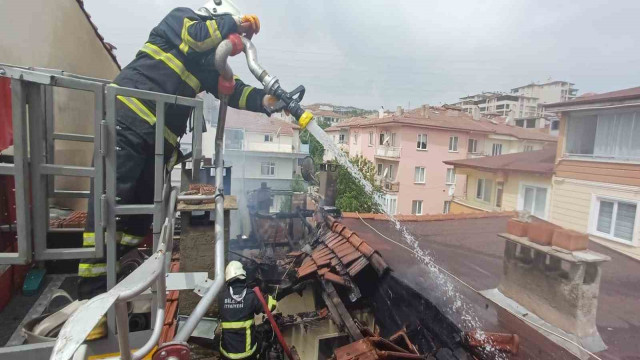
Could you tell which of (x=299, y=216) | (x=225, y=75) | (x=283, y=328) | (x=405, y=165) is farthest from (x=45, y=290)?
(x=405, y=165)

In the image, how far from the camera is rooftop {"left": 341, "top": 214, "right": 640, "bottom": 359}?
10.1 ft

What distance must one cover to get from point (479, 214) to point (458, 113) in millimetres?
24717

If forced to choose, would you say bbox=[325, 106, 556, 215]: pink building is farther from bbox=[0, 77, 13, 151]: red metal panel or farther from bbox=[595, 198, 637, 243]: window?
bbox=[0, 77, 13, 151]: red metal panel

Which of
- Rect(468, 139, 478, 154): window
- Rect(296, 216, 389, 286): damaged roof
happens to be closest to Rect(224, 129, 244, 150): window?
Rect(468, 139, 478, 154): window

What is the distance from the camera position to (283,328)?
14.6 feet

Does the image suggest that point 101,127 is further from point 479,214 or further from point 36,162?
point 479,214

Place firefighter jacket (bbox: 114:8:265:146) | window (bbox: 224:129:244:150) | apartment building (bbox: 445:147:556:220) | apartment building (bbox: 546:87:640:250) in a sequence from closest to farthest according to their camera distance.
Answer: firefighter jacket (bbox: 114:8:265:146) < apartment building (bbox: 546:87:640:250) < apartment building (bbox: 445:147:556:220) < window (bbox: 224:129:244:150)

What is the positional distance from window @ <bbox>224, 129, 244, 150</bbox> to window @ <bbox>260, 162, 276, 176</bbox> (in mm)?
3183

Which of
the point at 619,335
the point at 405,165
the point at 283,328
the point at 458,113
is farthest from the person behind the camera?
the point at 458,113

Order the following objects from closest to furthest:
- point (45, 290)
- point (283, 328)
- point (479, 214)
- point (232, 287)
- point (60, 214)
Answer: point (45, 290) < point (232, 287) < point (60, 214) < point (283, 328) < point (479, 214)

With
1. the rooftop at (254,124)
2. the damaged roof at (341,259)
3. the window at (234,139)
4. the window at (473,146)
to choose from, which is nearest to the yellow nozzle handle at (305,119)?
the damaged roof at (341,259)

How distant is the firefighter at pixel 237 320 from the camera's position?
3383mm

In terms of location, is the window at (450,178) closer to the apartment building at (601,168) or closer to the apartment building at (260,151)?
the apartment building at (260,151)

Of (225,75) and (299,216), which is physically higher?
(225,75)
